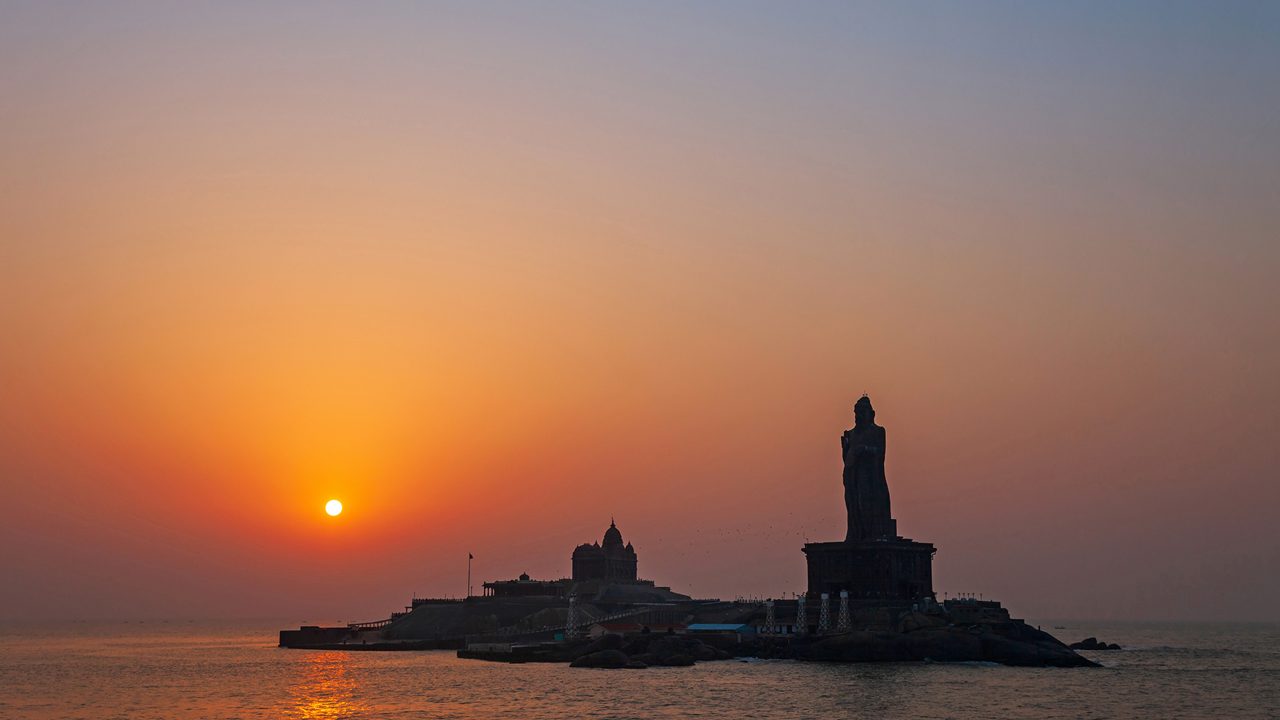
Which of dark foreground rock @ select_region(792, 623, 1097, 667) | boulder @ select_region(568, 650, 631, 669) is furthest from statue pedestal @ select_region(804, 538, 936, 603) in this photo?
boulder @ select_region(568, 650, 631, 669)

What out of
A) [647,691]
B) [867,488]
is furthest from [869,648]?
[867,488]

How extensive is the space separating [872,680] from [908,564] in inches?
1744

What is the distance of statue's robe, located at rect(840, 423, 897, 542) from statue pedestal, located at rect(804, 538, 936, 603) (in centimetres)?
494

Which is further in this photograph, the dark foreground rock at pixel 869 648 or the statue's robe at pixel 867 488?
the statue's robe at pixel 867 488

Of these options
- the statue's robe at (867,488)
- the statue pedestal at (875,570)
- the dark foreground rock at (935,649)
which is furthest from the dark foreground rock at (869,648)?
the statue's robe at (867,488)

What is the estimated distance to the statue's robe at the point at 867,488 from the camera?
16312 centimetres

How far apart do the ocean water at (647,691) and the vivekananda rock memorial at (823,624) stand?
418cm

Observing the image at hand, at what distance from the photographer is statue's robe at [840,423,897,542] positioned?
163 m

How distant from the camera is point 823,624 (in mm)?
143750

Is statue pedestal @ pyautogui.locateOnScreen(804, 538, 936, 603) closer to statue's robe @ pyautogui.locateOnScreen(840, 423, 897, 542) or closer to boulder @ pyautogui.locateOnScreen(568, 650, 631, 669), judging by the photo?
statue's robe @ pyautogui.locateOnScreen(840, 423, 897, 542)

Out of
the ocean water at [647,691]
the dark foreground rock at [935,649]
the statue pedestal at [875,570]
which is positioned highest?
the statue pedestal at [875,570]

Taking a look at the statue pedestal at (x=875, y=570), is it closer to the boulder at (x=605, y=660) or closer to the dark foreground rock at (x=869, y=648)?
the dark foreground rock at (x=869, y=648)

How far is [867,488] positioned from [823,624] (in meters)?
24.9

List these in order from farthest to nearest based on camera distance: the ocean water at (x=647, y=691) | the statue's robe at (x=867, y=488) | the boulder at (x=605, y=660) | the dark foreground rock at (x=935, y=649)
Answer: the statue's robe at (x=867, y=488) → the dark foreground rock at (x=935, y=649) → the boulder at (x=605, y=660) → the ocean water at (x=647, y=691)
